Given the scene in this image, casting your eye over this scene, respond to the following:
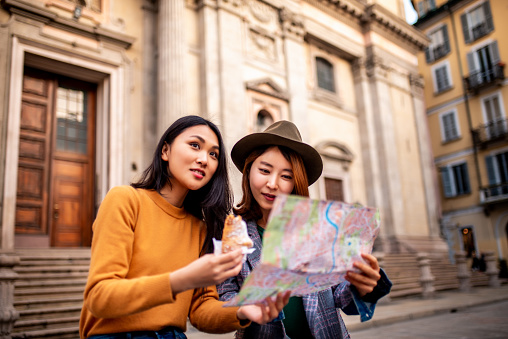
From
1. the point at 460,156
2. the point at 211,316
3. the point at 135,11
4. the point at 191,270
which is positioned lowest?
the point at 211,316

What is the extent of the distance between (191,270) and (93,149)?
36.3 ft

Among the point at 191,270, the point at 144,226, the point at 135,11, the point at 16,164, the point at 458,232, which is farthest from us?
the point at 458,232

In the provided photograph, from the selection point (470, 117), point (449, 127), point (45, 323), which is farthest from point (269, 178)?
point (449, 127)

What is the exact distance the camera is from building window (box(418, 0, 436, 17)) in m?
28.6

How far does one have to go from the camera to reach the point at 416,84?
21891mm

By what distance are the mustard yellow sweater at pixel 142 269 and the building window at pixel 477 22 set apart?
28.0m

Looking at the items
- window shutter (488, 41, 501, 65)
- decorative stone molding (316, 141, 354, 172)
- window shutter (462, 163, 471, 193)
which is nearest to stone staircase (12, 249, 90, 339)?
decorative stone molding (316, 141, 354, 172)

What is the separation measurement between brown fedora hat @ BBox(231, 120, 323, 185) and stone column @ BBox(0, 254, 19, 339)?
15.0 ft

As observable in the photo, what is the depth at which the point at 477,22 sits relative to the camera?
1005 inches

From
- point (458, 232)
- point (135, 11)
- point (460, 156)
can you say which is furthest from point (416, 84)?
point (135, 11)

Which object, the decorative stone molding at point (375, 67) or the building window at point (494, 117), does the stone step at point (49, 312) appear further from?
the building window at point (494, 117)

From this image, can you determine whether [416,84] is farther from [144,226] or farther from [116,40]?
[144,226]

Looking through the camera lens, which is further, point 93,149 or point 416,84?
point 416,84

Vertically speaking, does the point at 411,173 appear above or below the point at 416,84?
below
